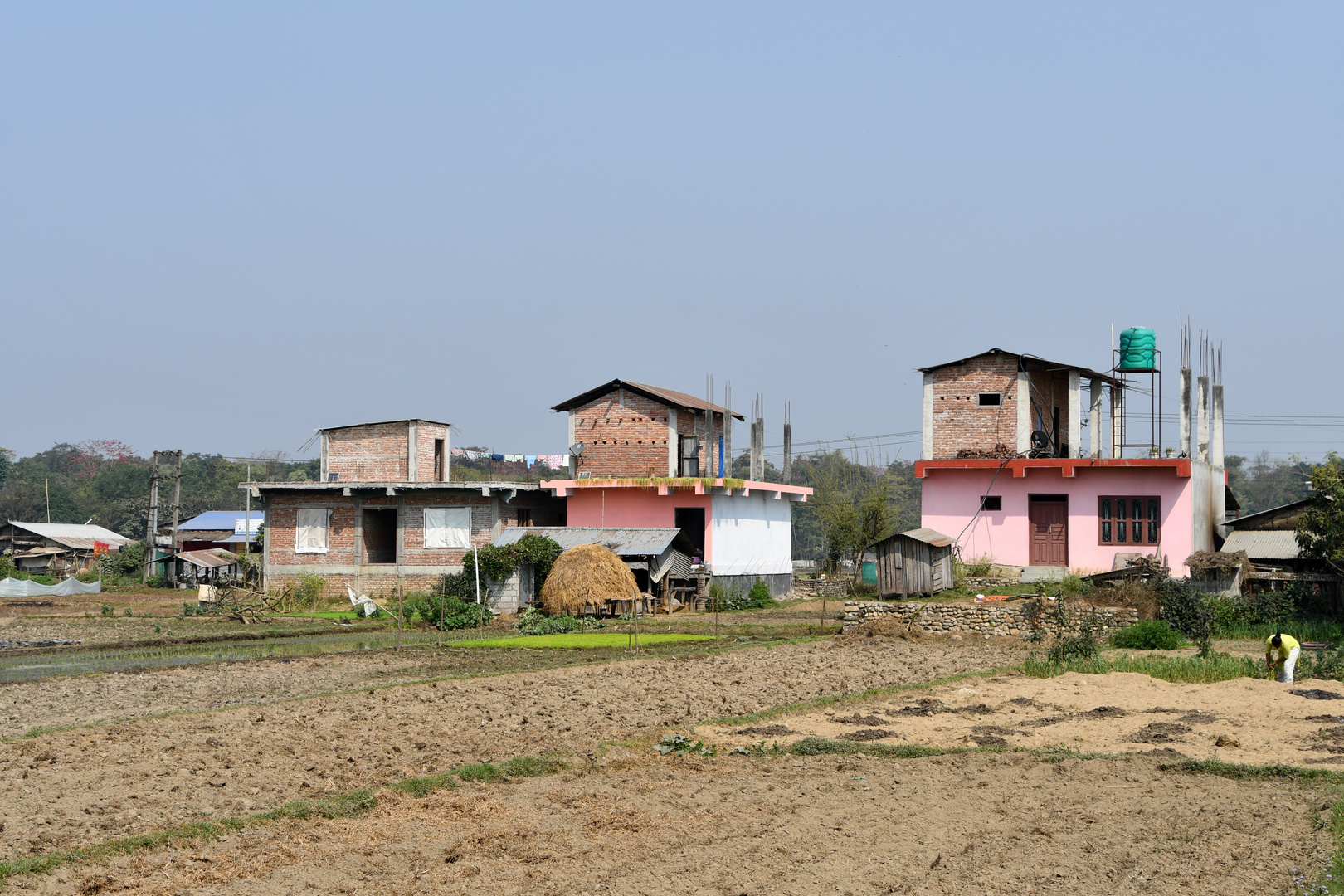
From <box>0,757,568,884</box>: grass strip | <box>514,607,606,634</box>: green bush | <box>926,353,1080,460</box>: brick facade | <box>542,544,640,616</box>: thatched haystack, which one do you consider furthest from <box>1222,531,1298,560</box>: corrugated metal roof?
<box>0,757,568,884</box>: grass strip

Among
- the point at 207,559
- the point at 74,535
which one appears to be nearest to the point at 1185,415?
the point at 207,559

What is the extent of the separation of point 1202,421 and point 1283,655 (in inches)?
799

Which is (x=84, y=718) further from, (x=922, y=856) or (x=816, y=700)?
(x=922, y=856)

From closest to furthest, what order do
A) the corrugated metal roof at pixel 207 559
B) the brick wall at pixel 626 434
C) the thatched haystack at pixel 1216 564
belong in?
the thatched haystack at pixel 1216 564 < the brick wall at pixel 626 434 < the corrugated metal roof at pixel 207 559

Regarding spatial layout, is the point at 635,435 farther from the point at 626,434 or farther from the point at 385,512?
the point at 385,512

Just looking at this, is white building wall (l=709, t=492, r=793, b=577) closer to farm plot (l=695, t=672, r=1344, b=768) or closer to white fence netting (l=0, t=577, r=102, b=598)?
farm plot (l=695, t=672, r=1344, b=768)

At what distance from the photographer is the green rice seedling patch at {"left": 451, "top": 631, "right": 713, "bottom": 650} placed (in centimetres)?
2703

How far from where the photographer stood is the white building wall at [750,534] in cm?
3856

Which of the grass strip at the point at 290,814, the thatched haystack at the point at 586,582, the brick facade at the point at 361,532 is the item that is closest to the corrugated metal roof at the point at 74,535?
the brick facade at the point at 361,532

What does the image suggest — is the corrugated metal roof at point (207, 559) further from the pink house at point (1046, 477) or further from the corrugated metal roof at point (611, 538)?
the pink house at point (1046, 477)

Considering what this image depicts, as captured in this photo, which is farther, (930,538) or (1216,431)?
(1216,431)

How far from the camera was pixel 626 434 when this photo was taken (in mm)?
40594

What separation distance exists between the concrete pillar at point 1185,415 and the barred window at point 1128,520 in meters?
2.53

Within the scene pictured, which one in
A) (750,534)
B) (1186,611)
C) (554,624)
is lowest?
(554,624)
